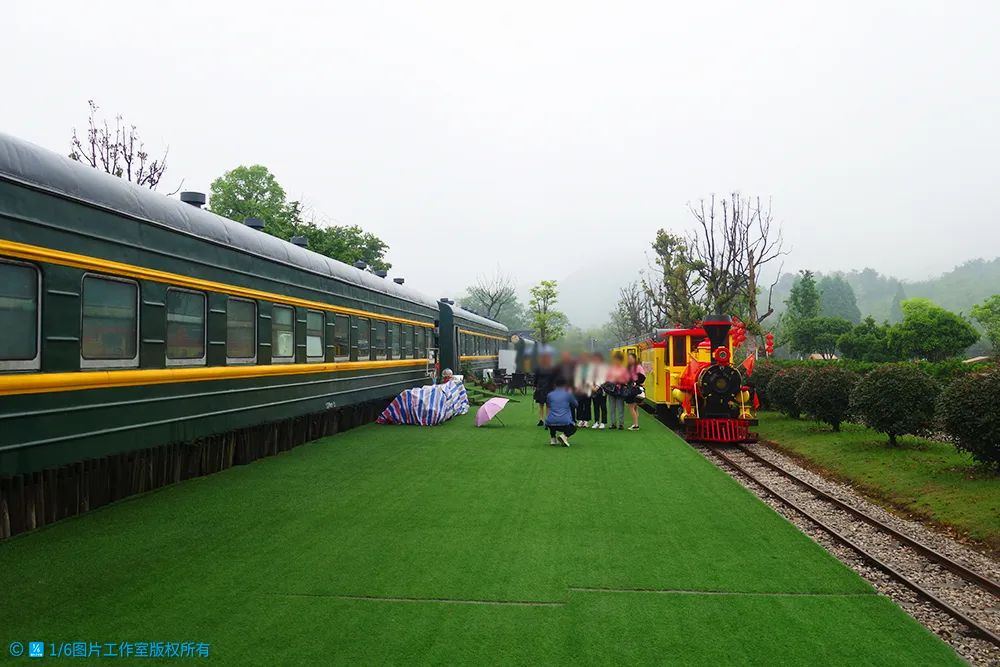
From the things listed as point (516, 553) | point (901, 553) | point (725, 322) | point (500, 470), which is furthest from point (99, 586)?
point (725, 322)

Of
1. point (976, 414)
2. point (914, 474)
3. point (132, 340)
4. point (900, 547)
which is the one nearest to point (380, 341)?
point (132, 340)

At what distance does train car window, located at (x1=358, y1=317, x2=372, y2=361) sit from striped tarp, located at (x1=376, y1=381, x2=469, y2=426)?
1206mm

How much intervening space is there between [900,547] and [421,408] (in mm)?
9764

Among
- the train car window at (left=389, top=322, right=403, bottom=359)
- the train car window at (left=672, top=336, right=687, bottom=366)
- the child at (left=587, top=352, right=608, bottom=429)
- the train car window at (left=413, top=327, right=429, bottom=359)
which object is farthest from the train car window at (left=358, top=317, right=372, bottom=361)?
the train car window at (left=672, top=336, right=687, bottom=366)

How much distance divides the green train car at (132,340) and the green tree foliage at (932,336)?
4369cm

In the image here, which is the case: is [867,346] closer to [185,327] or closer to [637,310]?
[637,310]

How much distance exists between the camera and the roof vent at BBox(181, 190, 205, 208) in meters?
9.39

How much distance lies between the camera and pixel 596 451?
1145 centimetres

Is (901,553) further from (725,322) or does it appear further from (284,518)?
(725,322)

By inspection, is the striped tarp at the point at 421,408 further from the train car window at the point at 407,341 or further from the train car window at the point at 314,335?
the train car window at the point at 314,335

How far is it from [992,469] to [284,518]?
8.28 metres

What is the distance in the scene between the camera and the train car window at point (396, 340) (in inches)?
663

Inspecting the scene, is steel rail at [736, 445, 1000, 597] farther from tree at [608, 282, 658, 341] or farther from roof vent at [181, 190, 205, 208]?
tree at [608, 282, 658, 341]

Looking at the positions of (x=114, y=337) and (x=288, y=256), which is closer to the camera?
(x=114, y=337)
